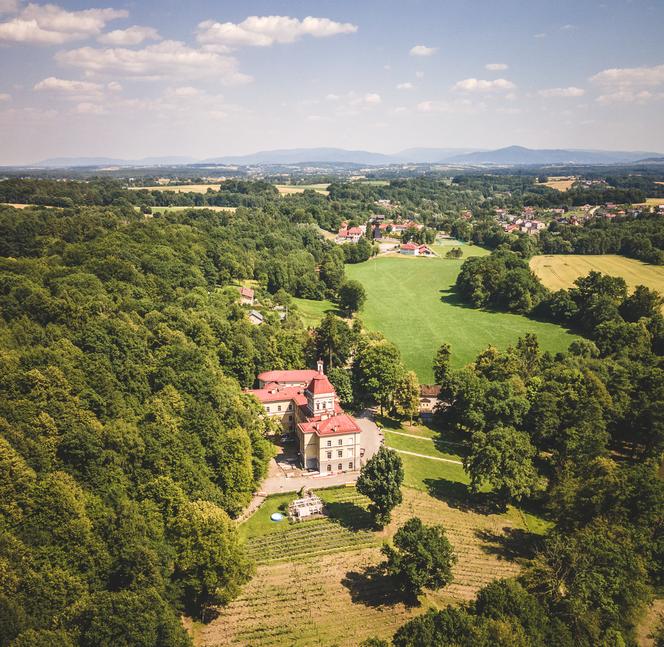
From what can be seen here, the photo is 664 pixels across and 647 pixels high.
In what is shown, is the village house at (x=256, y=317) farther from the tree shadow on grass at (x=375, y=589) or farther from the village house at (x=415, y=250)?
the village house at (x=415, y=250)

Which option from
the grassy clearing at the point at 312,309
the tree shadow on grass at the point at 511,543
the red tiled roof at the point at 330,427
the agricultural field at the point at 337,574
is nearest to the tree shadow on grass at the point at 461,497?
the agricultural field at the point at 337,574

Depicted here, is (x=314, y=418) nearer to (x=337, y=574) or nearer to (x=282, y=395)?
(x=282, y=395)

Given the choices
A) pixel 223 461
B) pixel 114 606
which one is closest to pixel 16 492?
pixel 114 606

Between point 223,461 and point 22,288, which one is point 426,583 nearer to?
point 223,461

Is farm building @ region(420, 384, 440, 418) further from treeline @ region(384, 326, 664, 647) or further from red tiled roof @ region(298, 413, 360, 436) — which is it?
red tiled roof @ region(298, 413, 360, 436)

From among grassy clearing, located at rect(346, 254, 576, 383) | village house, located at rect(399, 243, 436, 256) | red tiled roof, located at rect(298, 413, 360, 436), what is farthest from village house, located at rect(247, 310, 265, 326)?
village house, located at rect(399, 243, 436, 256)

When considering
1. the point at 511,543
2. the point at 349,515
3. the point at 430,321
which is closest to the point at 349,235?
the point at 430,321

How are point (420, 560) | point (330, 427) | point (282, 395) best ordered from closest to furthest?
1. point (420, 560)
2. point (330, 427)
3. point (282, 395)
